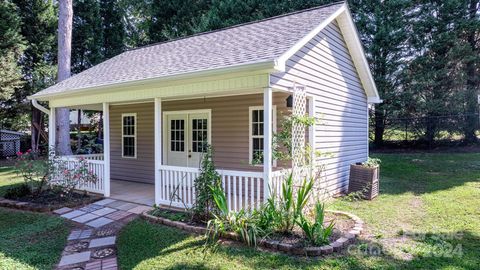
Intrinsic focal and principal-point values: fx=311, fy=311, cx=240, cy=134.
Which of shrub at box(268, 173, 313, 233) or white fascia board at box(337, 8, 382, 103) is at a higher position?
white fascia board at box(337, 8, 382, 103)

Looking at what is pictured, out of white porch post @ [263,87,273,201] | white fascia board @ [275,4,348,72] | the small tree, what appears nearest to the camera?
white fascia board @ [275,4,348,72]

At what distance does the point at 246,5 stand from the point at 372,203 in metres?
13.0

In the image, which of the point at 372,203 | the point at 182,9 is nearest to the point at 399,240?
the point at 372,203

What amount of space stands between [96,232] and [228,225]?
2.28 m

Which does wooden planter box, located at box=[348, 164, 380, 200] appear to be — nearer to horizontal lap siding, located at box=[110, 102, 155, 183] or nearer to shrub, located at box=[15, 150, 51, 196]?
horizontal lap siding, located at box=[110, 102, 155, 183]

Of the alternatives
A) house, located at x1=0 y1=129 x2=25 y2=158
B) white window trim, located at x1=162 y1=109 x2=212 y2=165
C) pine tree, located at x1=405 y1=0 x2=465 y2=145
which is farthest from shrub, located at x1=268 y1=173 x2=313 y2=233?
house, located at x1=0 y1=129 x2=25 y2=158

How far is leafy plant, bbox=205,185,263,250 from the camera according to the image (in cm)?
434

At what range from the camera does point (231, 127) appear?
7672 millimetres

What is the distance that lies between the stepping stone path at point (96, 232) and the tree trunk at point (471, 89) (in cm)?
1451

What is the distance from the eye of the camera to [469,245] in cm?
434

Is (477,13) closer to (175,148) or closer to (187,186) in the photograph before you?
(175,148)

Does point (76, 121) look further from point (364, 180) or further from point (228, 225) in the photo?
point (228, 225)

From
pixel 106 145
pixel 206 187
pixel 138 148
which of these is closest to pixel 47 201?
pixel 106 145

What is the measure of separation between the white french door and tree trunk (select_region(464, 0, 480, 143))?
1234 cm
